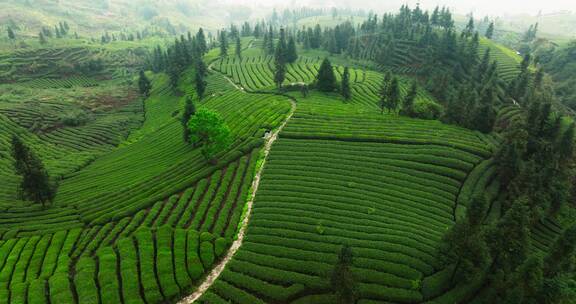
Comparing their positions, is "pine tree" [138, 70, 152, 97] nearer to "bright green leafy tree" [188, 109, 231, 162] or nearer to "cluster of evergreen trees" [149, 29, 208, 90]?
"cluster of evergreen trees" [149, 29, 208, 90]

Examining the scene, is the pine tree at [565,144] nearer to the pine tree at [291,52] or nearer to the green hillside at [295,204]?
the green hillside at [295,204]

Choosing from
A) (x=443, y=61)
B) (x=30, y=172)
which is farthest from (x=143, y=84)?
(x=443, y=61)

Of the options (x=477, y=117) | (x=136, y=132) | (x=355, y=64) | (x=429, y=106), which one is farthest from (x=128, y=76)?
(x=477, y=117)

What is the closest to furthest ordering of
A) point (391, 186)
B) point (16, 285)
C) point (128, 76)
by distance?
point (16, 285), point (391, 186), point (128, 76)

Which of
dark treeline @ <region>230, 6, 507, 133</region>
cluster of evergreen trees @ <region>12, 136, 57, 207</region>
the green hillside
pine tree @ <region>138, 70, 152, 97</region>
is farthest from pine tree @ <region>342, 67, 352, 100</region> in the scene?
pine tree @ <region>138, 70, 152, 97</region>

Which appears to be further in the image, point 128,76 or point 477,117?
point 128,76

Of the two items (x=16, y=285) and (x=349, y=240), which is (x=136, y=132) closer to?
(x=16, y=285)

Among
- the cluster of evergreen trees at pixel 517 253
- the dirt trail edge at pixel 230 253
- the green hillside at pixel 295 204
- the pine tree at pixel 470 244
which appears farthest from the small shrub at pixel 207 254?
the cluster of evergreen trees at pixel 517 253
